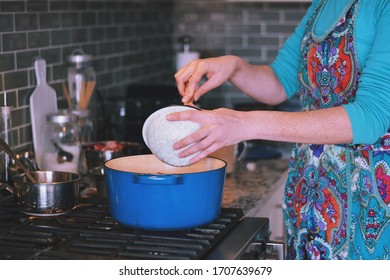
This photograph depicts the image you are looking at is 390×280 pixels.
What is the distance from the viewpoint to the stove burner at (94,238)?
1491 mm

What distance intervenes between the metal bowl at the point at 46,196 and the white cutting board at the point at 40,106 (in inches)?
18.2

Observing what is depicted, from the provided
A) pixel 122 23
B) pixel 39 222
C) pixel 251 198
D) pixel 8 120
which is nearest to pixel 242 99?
pixel 122 23

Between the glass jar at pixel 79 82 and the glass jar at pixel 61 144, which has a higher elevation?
the glass jar at pixel 79 82

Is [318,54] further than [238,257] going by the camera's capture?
Yes

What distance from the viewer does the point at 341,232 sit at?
185cm

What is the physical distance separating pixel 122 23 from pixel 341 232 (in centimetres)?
157

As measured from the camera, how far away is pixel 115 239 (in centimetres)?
159

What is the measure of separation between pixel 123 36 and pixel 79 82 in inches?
26.8

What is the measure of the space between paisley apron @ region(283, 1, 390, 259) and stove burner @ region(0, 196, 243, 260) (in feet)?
0.74

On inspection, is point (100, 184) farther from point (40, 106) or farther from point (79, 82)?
point (79, 82)

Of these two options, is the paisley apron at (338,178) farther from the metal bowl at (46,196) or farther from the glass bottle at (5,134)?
the glass bottle at (5,134)

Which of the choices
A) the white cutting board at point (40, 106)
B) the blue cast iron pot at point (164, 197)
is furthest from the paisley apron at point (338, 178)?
the white cutting board at point (40, 106)

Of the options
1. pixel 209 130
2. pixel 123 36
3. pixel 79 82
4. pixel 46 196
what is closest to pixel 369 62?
pixel 209 130

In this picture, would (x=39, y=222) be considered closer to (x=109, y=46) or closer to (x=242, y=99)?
(x=109, y=46)
